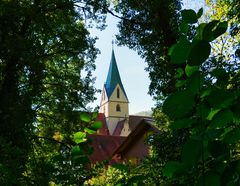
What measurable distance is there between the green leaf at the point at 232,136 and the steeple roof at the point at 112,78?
74.4 m

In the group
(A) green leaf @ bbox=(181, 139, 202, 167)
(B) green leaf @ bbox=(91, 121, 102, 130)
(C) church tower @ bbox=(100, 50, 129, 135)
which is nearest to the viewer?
(A) green leaf @ bbox=(181, 139, 202, 167)

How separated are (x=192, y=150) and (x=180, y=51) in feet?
0.80

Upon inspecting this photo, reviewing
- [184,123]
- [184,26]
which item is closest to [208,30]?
[184,26]

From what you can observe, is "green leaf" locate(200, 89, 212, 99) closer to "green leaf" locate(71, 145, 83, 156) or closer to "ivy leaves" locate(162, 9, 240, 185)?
"ivy leaves" locate(162, 9, 240, 185)

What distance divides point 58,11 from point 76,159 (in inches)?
532

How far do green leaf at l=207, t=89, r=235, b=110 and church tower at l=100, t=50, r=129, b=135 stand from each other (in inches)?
2970

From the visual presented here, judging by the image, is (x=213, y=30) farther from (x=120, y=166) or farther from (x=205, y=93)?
(x=120, y=166)

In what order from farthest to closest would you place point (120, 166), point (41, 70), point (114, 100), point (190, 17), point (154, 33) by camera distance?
point (114, 100), point (41, 70), point (154, 33), point (120, 166), point (190, 17)

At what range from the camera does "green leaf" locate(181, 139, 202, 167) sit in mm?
876

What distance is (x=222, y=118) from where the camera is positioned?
3.16 feet

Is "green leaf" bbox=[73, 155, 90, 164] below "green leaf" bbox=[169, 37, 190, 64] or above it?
below

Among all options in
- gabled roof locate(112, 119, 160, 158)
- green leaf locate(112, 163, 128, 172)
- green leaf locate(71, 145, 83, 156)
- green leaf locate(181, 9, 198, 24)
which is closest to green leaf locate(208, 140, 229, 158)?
green leaf locate(181, 9, 198, 24)

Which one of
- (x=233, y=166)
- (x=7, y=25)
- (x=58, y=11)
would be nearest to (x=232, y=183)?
(x=233, y=166)

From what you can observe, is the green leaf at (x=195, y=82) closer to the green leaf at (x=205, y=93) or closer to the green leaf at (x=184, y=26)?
the green leaf at (x=205, y=93)
